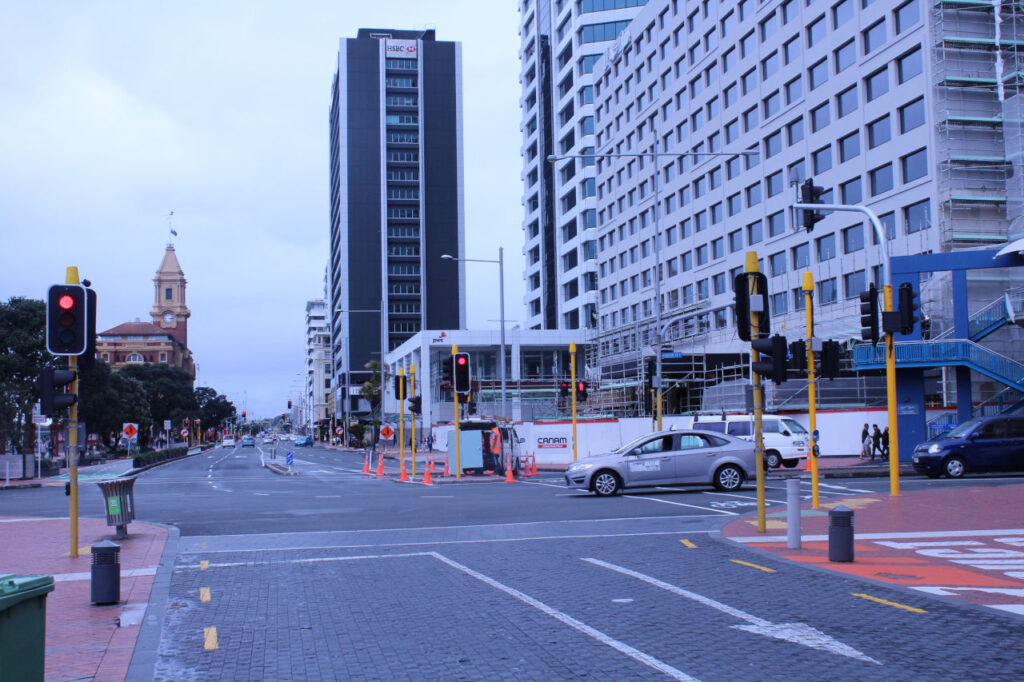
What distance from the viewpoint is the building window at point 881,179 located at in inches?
1841

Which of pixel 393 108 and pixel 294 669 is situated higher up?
pixel 393 108

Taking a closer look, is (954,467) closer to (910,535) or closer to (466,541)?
(910,535)

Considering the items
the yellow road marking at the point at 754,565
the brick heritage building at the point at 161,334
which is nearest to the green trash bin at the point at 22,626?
the yellow road marking at the point at 754,565

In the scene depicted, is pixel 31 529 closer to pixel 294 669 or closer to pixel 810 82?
pixel 294 669

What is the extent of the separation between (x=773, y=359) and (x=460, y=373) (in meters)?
17.3

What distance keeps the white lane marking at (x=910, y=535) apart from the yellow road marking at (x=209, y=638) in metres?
7.87

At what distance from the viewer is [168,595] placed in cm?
1023

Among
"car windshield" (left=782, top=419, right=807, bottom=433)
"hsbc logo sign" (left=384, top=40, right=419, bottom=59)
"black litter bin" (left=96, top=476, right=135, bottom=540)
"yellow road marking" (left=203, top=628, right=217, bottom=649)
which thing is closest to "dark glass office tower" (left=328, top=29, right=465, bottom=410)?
"hsbc logo sign" (left=384, top=40, right=419, bottom=59)

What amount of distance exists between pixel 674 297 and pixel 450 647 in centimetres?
6464

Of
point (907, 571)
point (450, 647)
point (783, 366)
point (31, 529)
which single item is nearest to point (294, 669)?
point (450, 647)

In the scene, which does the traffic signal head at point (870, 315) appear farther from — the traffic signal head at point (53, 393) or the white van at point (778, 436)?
the traffic signal head at point (53, 393)

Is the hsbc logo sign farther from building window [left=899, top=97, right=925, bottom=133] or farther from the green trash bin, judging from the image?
the green trash bin

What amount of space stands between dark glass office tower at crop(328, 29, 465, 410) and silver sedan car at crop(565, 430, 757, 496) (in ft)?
345

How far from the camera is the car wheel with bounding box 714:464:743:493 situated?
2278 centimetres
